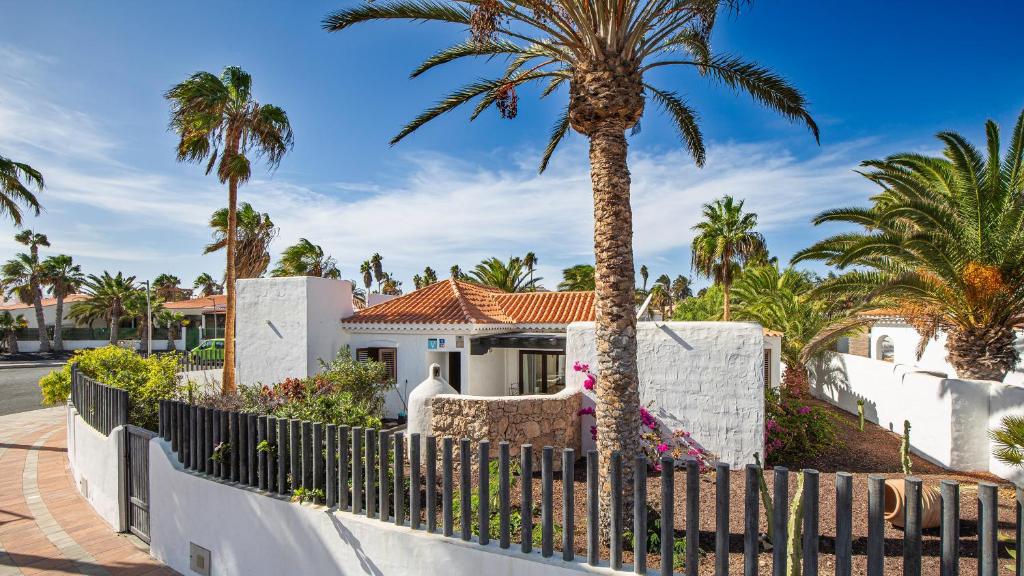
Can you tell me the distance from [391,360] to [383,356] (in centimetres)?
32

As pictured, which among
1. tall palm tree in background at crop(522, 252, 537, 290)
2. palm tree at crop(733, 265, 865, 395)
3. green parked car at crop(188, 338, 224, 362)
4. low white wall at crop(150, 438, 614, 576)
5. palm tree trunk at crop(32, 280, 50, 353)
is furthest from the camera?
palm tree trunk at crop(32, 280, 50, 353)

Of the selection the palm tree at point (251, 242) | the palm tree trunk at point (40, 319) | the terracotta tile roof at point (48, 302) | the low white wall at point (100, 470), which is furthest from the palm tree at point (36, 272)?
the low white wall at point (100, 470)

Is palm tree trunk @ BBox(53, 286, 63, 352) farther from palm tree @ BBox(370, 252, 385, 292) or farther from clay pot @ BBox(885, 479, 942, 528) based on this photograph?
clay pot @ BBox(885, 479, 942, 528)

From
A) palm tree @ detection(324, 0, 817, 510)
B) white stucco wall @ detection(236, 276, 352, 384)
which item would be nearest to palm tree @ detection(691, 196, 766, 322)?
white stucco wall @ detection(236, 276, 352, 384)

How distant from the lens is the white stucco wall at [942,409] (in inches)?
392

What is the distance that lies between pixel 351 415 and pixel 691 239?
879 inches

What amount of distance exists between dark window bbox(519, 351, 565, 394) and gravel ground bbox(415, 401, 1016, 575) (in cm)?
973

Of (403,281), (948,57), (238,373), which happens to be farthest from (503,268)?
(403,281)

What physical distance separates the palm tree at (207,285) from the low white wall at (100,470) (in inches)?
2472

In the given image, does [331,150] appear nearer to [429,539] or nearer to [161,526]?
[161,526]

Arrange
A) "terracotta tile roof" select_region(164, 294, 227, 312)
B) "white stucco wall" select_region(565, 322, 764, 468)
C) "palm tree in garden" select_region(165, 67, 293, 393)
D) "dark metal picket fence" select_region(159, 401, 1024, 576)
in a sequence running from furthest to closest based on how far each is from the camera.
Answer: "terracotta tile roof" select_region(164, 294, 227, 312) < "palm tree in garden" select_region(165, 67, 293, 393) < "white stucco wall" select_region(565, 322, 764, 468) < "dark metal picket fence" select_region(159, 401, 1024, 576)

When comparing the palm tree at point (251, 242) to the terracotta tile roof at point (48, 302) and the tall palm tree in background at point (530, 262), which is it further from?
A: the terracotta tile roof at point (48, 302)

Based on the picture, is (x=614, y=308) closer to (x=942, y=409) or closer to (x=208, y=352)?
(x=942, y=409)

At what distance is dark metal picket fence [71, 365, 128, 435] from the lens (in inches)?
309
